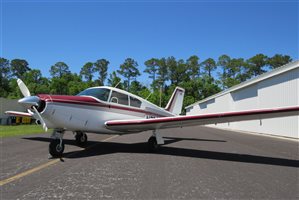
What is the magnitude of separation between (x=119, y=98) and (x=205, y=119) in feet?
11.2

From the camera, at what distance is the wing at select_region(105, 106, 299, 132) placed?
727 centimetres

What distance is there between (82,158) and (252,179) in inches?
178

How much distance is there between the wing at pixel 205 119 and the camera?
23.9ft

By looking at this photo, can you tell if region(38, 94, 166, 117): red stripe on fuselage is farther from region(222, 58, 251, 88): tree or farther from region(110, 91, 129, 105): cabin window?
region(222, 58, 251, 88): tree

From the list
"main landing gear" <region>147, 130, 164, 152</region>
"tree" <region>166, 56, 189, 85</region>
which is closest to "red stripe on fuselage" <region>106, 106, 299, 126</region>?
"main landing gear" <region>147, 130, 164, 152</region>

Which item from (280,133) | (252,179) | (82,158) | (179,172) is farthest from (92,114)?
(280,133)

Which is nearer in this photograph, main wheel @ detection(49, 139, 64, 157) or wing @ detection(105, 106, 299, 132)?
wing @ detection(105, 106, 299, 132)

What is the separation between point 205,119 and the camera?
27.7ft

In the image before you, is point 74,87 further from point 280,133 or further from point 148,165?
point 148,165

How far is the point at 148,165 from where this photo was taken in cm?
683

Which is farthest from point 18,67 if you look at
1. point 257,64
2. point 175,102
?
point 175,102

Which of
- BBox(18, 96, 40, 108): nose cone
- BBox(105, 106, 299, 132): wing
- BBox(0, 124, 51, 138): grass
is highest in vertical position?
BBox(18, 96, 40, 108): nose cone

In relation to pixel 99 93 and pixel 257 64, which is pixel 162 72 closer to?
pixel 257 64

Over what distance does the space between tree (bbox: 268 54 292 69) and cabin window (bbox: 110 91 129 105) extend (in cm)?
9519
